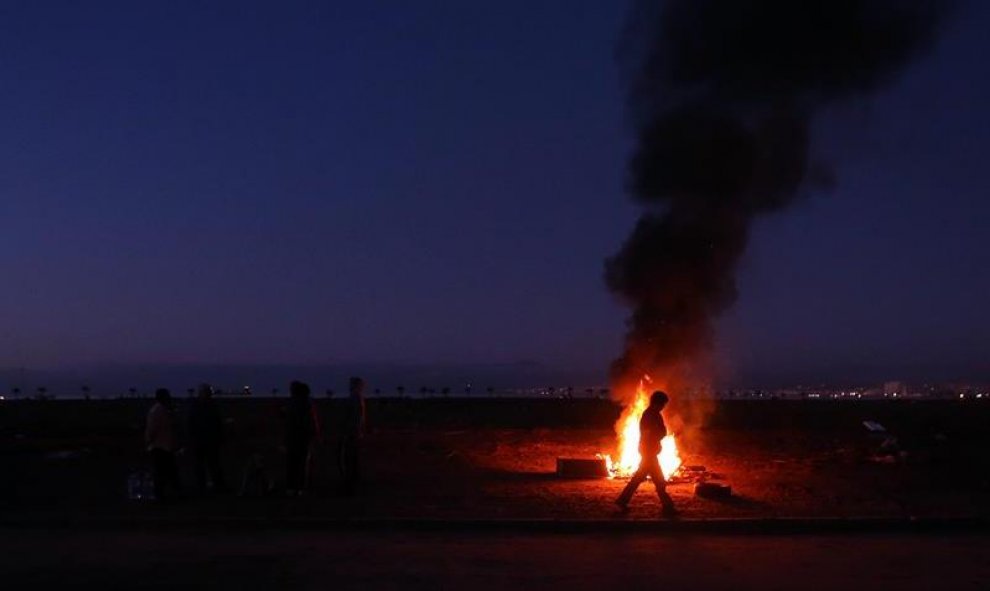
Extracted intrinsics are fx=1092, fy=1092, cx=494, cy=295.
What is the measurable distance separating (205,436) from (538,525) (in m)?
6.65

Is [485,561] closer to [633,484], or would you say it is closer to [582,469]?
[633,484]

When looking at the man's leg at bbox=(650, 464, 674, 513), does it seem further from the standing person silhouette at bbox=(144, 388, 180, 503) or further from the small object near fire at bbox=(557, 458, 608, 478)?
the standing person silhouette at bbox=(144, 388, 180, 503)

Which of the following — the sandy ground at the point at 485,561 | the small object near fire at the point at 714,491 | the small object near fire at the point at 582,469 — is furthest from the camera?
the small object near fire at the point at 582,469

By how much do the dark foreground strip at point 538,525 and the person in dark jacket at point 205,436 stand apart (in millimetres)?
3359

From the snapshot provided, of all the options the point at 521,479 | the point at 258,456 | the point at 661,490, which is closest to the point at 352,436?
the point at 258,456

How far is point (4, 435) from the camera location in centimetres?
3894

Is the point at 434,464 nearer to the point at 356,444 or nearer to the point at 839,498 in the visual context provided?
the point at 356,444

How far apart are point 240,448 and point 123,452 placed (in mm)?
2831

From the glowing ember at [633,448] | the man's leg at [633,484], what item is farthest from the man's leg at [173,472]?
the glowing ember at [633,448]

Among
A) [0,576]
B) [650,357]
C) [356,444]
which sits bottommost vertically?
[0,576]

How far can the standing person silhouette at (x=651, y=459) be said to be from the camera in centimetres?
1586

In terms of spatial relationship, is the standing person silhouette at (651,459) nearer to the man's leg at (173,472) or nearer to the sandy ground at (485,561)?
the sandy ground at (485,561)

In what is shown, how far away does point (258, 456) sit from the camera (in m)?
18.2

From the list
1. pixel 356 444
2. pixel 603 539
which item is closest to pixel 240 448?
pixel 356 444
